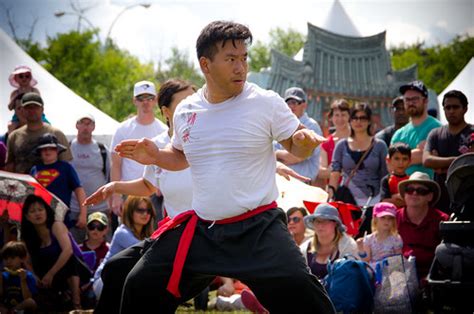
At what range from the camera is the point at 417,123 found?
10.2 metres

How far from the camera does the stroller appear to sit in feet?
26.5

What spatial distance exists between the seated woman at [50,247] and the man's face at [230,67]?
530cm

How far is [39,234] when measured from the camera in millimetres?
10336

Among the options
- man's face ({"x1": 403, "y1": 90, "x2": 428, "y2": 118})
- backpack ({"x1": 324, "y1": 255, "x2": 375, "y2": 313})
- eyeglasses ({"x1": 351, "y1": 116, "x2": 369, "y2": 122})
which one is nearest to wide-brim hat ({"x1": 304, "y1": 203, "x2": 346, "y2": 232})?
backpack ({"x1": 324, "y1": 255, "x2": 375, "y2": 313})

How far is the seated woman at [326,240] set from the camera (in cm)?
905

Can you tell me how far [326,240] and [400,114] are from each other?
8.55ft

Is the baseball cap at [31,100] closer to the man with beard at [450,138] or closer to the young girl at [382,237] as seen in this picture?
the young girl at [382,237]

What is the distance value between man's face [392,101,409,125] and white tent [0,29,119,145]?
5.67 metres

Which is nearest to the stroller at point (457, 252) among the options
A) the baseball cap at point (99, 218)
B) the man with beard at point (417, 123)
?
the man with beard at point (417, 123)

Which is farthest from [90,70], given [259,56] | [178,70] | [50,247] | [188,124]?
[188,124]

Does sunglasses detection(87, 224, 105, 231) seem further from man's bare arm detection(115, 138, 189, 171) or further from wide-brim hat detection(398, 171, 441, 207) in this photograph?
man's bare arm detection(115, 138, 189, 171)

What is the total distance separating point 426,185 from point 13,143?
5.05 m

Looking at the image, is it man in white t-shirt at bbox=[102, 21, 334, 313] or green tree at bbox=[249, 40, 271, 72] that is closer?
man in white t-shirt at bbox=[102, 21, 334, 313]

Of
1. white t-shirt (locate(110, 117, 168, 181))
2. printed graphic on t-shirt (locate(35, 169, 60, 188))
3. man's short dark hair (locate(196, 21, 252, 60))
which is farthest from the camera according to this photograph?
printed graphic on t-shirt (locate(35, 169, 60, 188))
